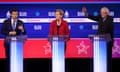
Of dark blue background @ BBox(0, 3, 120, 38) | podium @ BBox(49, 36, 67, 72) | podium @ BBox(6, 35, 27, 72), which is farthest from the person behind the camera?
dark blue background @ BBox(0, 3, 120, 38)

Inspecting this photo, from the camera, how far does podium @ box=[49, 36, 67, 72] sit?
5129 mm

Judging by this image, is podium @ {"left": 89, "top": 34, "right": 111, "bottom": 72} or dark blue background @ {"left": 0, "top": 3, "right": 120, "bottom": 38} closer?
podium @ {"left": 89, "top": 34, "right": 111, "bottom": 72}

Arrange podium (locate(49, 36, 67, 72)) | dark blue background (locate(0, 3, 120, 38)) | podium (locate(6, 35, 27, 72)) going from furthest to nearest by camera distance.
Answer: dark blue background (locate(0, 3, 120, 38))
podium (locate(49, 36, 67, 72))
podium (locate(6, 35, 27, 72))

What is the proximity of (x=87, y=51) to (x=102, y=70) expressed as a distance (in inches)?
87.7

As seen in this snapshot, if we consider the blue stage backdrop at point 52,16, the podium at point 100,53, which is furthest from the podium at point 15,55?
the blue stage backdrop at point 52,16

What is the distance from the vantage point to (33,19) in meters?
7.44

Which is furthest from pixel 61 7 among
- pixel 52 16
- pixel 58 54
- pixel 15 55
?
pixel 15 55

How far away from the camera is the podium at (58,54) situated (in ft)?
16.8

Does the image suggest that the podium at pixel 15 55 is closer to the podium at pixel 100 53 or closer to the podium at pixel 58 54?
the podium at pixel 58 54

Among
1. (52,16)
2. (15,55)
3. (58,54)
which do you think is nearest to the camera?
(15,55)

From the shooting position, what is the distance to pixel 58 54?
514 centimetres

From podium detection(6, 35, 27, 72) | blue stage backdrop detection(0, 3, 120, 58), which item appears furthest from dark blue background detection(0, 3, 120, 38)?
podium detection(6, 35, 27, 72)

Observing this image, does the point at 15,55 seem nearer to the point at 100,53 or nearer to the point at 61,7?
the point at 100,53

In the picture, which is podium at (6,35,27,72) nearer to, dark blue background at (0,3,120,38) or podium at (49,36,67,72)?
podium at (49,36,67,72)
